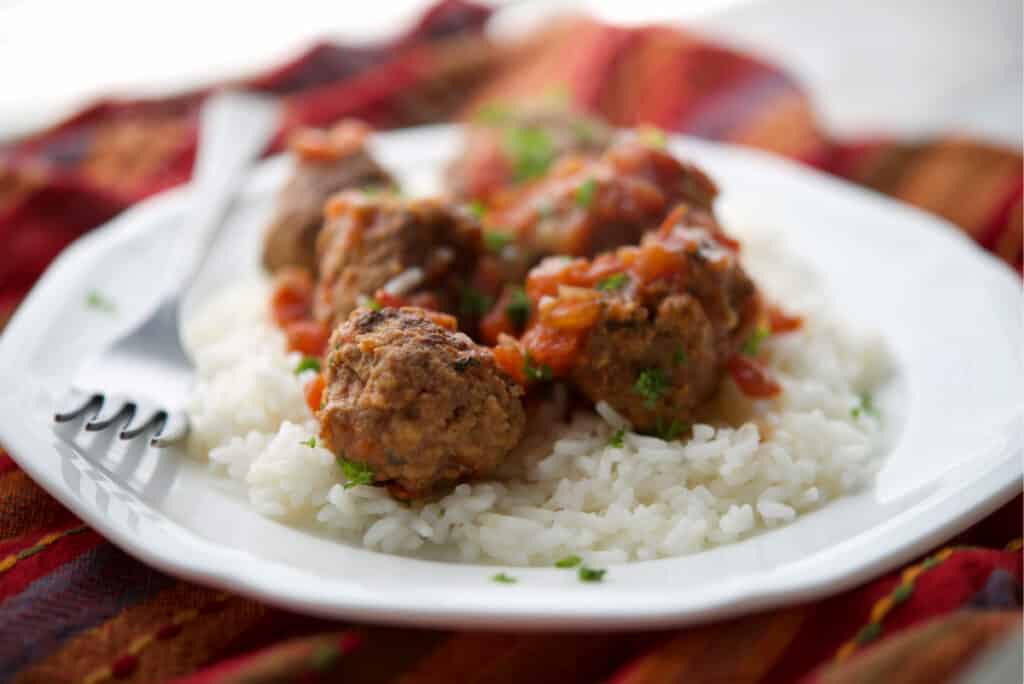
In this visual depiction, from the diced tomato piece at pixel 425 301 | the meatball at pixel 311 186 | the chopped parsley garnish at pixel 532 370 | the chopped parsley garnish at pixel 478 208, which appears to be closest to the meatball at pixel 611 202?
the chopped parsley garnish at pixel 478 208

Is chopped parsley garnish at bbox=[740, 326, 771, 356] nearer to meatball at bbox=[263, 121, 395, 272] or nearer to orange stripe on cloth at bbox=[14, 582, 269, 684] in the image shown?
meatball at bbox=[263, 121, 395, 272]

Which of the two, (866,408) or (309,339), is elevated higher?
(309,339)

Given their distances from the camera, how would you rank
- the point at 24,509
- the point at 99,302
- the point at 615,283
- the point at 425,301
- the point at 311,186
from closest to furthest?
the point at 24,509, the point at 615,283, the point at 425,301, the point at 99,302, the point at 311,186

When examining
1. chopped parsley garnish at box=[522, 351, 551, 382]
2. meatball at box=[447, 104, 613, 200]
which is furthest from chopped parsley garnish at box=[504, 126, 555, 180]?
chopped parsley garnish at box=[522, 351, 551, 382]

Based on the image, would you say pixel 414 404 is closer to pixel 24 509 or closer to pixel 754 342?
pixel 24 509

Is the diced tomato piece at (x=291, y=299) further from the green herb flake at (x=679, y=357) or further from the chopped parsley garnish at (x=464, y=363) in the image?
the green herb flake at (x=679, y=357)

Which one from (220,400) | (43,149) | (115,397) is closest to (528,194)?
(220,400)

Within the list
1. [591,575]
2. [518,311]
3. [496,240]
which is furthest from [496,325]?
[591,575]

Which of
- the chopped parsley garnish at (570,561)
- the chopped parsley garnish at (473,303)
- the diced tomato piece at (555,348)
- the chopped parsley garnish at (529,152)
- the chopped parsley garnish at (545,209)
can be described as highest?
the chopped parsley garnish at (545,209)
